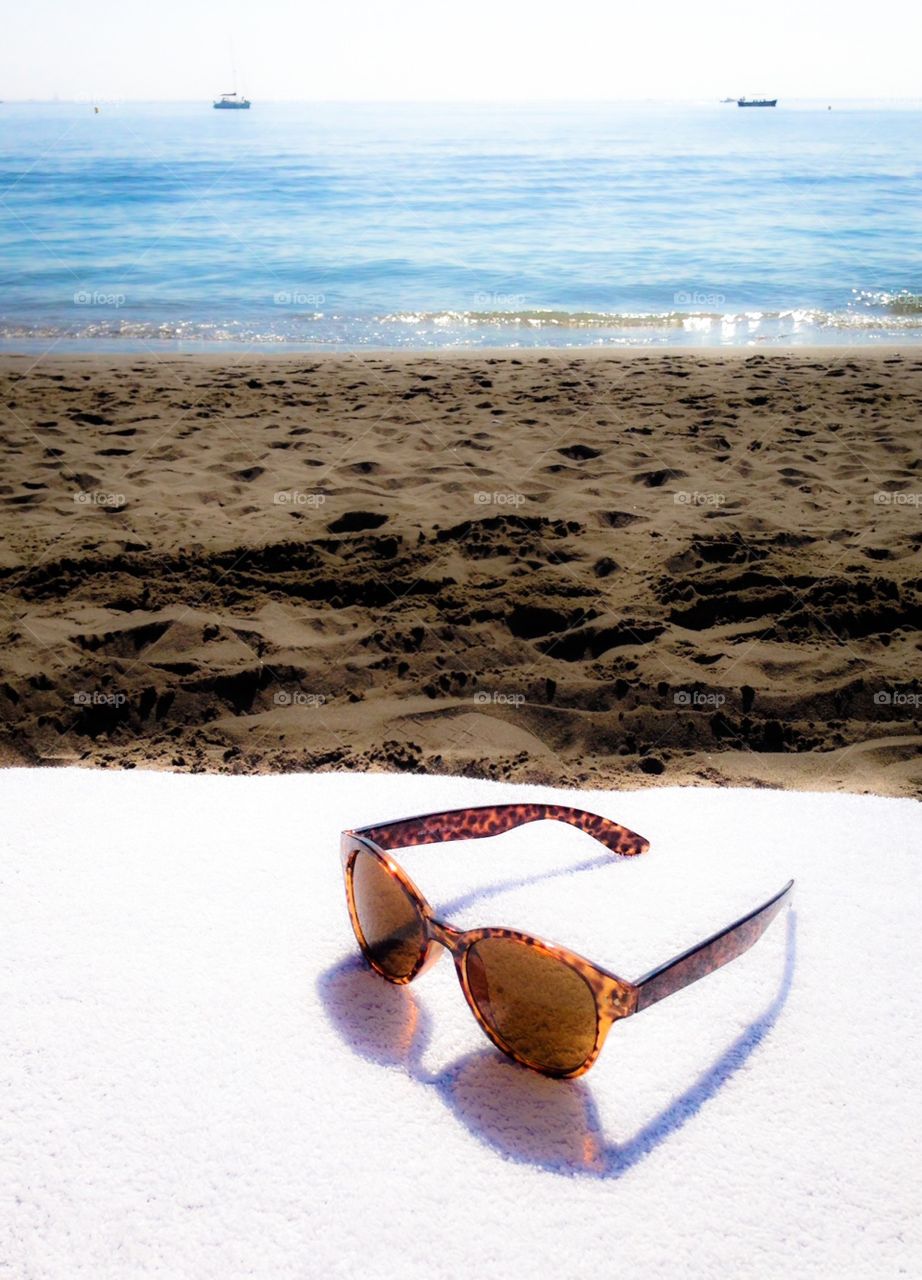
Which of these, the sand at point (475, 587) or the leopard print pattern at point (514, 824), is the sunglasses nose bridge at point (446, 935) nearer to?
the leopard print pattern at point (514, 824)

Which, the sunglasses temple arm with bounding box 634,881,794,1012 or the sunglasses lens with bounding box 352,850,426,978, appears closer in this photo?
the sunglasses temple arm with bounding box 634,881,794,1012

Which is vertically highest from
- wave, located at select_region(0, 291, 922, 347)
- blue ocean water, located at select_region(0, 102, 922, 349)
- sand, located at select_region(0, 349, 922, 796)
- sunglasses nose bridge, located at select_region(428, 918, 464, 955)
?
blue ocean water, located at select_region(0, 102, 922, 349)

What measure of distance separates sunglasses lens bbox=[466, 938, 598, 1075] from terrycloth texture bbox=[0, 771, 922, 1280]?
40 mm

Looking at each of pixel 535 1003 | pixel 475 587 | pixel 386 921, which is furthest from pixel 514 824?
pixel 475 587

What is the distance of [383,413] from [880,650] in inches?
159

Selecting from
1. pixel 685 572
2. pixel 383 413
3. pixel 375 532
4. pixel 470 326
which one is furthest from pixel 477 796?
pixel 470 326

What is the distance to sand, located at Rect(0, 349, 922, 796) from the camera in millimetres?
2762

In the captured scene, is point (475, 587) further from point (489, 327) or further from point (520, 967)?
point (489, 327)

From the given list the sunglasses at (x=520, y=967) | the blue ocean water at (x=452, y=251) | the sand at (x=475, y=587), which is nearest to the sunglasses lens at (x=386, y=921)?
the sunglasses at (x=520, y=967)

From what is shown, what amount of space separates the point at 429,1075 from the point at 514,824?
54 cm

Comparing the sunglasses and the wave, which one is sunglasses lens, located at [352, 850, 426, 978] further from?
the wave

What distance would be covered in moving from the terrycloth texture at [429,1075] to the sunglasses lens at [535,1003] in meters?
0.04

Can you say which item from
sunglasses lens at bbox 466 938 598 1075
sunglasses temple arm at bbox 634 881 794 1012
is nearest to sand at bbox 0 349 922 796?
sunglasses temple arm at bbox 634 881 794 1012

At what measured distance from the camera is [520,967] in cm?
117
